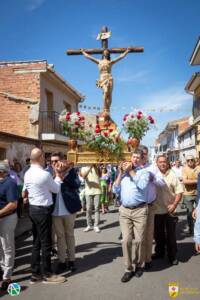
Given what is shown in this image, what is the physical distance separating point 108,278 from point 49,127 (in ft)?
45.2

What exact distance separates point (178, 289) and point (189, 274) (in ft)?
2.06

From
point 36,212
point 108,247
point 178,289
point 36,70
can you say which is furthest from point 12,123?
point 178,289

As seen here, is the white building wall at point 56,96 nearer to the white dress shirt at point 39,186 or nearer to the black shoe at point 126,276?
the white dress shirt at point 39,186

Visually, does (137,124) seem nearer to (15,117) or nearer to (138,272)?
(138,272)

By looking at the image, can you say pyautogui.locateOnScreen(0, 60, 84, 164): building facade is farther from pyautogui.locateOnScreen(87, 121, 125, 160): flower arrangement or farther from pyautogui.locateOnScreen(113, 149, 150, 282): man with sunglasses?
pyautogui.locateOnScreen(113, 149, 150, 282): man with sunglasses

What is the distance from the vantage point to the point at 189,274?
4691mm

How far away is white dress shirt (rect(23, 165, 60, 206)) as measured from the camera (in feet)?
14.9

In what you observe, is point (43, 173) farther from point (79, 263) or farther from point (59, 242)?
point (79, 263)

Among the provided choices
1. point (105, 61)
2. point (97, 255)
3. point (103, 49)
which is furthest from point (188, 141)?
point (97, 255)

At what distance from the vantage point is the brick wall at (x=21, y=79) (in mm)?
16766

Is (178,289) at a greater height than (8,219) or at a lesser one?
lesser

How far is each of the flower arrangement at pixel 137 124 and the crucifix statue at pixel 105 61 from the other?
1.21 m

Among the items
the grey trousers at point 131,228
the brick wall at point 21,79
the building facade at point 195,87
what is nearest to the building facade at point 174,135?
the building facade at point 195,87

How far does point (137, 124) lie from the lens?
245 inches
